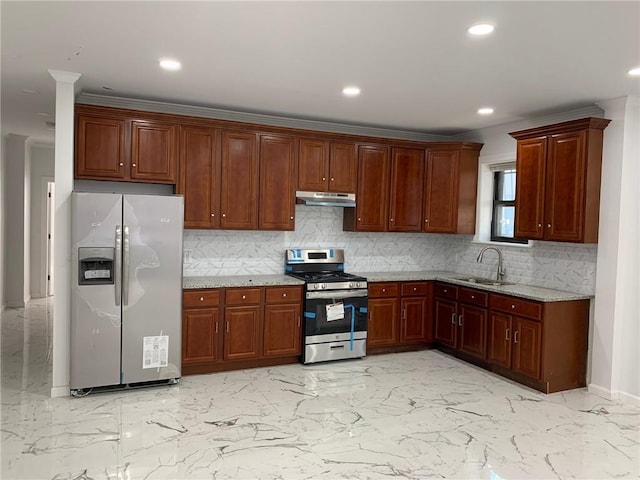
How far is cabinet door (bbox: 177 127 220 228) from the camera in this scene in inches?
190

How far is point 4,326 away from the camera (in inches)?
255

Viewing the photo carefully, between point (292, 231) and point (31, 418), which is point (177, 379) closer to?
point (31, 418)

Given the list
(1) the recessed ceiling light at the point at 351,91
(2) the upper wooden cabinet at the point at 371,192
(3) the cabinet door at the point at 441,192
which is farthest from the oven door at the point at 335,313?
(1) the recessed ceiling light at the point at 351,91

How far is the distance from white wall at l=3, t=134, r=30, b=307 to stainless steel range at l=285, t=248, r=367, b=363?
16.0ft

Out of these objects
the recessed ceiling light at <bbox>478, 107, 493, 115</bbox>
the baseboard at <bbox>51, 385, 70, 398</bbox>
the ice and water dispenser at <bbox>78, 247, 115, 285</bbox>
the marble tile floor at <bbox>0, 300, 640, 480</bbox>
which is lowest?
the marble tile floor at <bbox>0, 300, 640, 480</bbox>

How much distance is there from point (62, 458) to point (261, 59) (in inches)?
116

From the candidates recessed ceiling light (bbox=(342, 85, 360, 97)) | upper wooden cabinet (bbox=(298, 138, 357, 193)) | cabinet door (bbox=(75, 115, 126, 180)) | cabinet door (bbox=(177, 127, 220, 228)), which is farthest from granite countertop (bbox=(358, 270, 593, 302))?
cabinet door (bbox=(75, 115, 126, 180))

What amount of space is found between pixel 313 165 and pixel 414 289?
6.18 ft

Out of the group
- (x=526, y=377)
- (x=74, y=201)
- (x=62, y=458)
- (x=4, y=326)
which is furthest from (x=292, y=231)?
(x=4, y=326)

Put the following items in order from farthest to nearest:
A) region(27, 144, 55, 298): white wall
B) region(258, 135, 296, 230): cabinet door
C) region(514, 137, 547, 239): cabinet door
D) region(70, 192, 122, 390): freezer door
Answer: region(27, 144, 55, 298): white wall
region(258, 135, 296, 230): cabinet door
region(514, 137, 547, 239): cabinet door
region(70, 192, 122, 390): freezer door

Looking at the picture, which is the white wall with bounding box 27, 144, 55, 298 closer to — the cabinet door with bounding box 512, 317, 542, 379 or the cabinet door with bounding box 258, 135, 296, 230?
the cabinet door with bounding box 258, 135, 296, 230

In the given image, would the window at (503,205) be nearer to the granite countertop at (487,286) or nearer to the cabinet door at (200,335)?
the granite countertop at (487,286)

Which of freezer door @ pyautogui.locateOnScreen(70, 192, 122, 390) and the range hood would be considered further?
the range hood

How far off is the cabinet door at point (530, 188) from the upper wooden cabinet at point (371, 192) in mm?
1496
